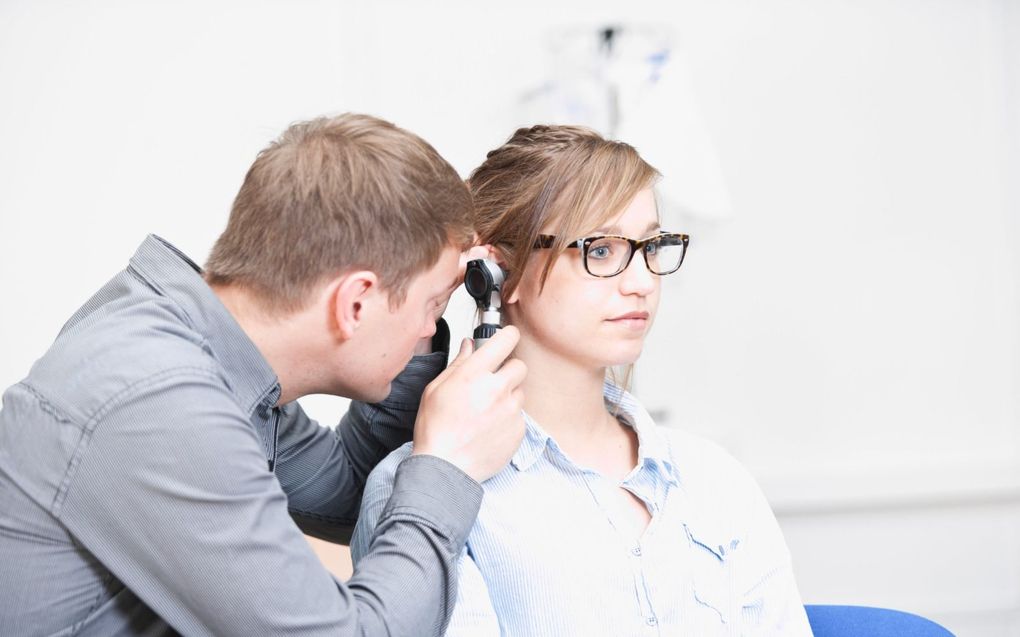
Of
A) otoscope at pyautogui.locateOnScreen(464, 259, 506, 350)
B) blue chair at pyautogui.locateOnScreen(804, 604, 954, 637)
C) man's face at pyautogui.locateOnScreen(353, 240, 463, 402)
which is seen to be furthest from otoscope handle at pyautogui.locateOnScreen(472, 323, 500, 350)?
blue chair at pyautogui.locateOnScreen(804, 604, 954, 637)

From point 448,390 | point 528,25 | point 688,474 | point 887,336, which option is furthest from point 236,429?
point 887,336

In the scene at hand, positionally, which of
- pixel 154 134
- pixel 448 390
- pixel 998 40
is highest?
pixel 998 40

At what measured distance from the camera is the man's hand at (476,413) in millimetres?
1343

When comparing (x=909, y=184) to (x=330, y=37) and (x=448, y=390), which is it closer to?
(x=330, y=37)

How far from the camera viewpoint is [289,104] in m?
3.00

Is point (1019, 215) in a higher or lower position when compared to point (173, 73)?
lower

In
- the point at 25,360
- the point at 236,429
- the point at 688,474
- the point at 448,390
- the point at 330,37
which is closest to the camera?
the point at 236,429

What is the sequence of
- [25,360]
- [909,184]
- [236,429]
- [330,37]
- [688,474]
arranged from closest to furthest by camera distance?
[236,429]
[688,474]
[25,360]
[330,37]
[909,184]

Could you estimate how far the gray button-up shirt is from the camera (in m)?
1.07

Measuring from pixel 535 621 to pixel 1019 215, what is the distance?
2.69 m

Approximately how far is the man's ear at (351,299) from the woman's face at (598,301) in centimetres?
34

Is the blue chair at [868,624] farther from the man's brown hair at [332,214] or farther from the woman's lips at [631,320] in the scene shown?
the man's brown hair at [332,214]

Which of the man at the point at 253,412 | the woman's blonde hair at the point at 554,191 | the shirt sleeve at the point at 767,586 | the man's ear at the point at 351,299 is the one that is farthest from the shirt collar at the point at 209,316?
the shirt sleeve at the point at 767,586

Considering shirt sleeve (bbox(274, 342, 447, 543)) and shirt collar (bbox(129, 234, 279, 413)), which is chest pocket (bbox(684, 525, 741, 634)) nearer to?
shirt sleeve (bbox(274, 342, 447, 543))
